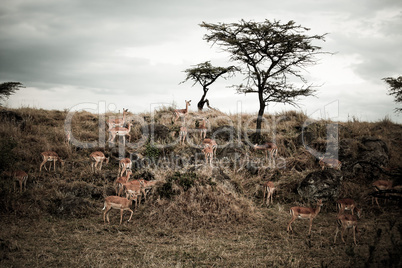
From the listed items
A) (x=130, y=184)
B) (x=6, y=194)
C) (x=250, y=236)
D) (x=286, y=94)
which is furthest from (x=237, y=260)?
(x=286, y=94)

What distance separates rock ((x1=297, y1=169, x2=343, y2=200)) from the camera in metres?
12.6

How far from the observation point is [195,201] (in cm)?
1058

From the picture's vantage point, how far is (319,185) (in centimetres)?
1272

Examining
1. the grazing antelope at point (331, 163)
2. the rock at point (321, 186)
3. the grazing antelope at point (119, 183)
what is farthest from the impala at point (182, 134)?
the grazing antelope at point (331, 163)

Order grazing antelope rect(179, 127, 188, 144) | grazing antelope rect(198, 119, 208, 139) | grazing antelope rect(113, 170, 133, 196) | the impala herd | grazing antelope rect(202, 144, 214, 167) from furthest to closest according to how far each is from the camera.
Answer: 1. grazing antelope rect(198, 119, 208, 139)
2. grazing antelope rect(179, 127, 188, 144)
3. grazing antelope rect(202, 144, 214, 167)
4. grazing antelope rect(113, 170, 133, 196)
5. the impala herd

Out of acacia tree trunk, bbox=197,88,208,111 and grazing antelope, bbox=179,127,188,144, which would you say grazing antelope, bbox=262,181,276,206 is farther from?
acacia tree trunk, bbox=197,88,208,111

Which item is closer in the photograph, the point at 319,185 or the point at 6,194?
the point at 6,194

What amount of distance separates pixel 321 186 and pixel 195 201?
5546 mm

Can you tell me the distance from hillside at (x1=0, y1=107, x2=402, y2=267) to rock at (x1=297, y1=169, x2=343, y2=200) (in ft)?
0.17

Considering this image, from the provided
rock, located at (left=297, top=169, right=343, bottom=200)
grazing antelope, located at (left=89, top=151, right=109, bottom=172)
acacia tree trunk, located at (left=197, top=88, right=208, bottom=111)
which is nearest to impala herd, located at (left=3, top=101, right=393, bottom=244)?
grazing antelope, located at (left=89, top=151, right=109, bottom=172)

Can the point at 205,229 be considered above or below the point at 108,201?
below

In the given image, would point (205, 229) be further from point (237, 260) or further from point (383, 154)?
point (383, 154)

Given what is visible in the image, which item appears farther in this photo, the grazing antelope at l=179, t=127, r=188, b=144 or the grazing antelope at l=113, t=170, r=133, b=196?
the grazing antelope at l=179, t=127, r=188, b=144

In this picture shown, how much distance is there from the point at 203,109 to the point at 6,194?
17524 mm
